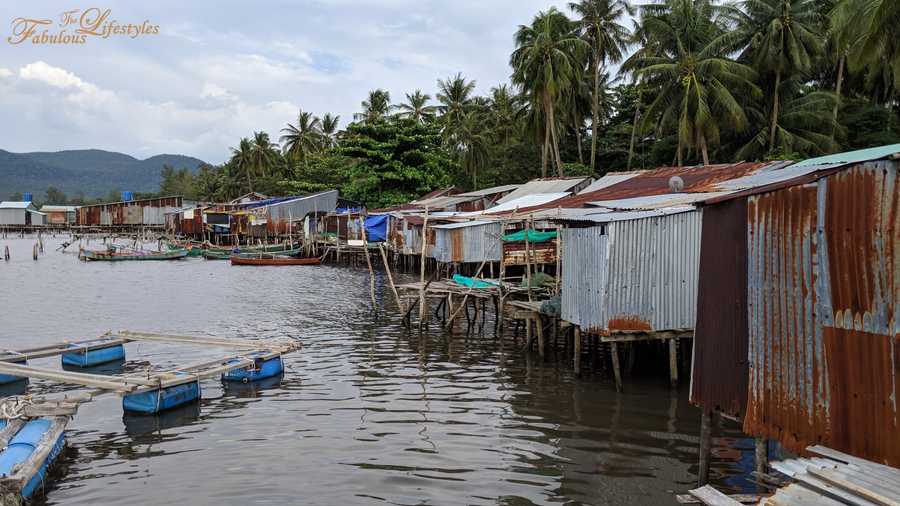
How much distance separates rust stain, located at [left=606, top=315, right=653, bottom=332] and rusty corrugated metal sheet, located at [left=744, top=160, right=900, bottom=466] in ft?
17.5

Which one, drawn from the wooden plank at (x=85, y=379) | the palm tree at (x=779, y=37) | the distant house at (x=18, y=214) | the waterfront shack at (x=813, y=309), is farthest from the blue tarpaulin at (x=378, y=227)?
the distant house at (x=18, y=214)

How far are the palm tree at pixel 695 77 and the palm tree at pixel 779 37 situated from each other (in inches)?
46.6

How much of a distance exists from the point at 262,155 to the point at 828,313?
83827mm

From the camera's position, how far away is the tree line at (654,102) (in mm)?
32062

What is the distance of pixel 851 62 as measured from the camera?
22.1m

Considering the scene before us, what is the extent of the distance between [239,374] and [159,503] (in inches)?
229

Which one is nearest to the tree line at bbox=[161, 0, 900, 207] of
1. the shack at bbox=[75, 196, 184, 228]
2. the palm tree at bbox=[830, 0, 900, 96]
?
the palm tree at bbox=[830, 0, 900, 96]

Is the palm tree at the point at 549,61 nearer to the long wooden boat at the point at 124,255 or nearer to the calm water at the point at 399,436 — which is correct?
the calm water at the point at 399,436

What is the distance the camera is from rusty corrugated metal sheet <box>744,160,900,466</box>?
18.9ft

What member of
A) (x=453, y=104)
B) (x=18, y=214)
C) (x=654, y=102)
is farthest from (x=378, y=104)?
(x=18, y=214)

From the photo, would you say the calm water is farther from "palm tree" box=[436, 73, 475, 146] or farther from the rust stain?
"palm tree" box=[436, 73, 475, 146]

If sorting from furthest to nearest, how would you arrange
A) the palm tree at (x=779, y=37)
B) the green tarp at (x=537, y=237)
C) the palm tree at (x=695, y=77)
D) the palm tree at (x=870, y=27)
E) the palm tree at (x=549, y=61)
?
the palm tree at (x=549, y=61), the palm tree at (x=779, y=37), the palm tree at (x=695, y=77), the green tarp at (x=537, y=237), the palm tree at (x=870, y=27)

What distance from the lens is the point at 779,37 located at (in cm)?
3278

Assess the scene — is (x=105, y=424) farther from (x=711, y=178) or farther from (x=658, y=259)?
(x=711, y=178)
